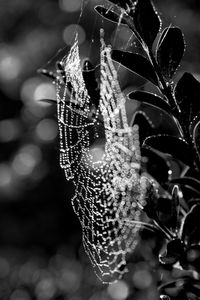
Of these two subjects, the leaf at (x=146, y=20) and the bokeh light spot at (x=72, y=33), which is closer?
the leaf at (x=146, y=20)

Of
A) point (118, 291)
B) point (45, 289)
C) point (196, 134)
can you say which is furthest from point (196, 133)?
point (45, 289)

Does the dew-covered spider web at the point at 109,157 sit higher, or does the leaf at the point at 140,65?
the leaf at the point at 140,65

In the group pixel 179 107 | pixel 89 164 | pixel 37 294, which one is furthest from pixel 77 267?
pixel 179 107

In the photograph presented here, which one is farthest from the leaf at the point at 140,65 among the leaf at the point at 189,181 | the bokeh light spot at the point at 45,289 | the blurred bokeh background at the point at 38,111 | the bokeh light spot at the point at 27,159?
the bokeh light spot at the point at 27,159

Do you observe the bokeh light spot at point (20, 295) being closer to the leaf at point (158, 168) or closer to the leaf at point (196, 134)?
the leaf at point (158, 168)

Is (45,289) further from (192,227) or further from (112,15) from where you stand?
(112,15)

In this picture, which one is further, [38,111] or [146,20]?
[38,111]

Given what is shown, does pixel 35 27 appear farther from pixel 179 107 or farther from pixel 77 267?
pixel 179 107
